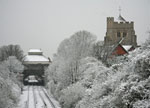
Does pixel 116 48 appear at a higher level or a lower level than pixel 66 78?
higher

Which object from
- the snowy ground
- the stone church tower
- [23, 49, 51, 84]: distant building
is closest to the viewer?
the snowy ground

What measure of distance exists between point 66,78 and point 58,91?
10.8ft

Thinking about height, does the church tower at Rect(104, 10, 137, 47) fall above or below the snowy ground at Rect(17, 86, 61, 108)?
above

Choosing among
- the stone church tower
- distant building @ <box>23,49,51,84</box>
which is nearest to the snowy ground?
the stone church tower

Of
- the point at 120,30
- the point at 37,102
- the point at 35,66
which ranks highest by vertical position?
the point at 120,30

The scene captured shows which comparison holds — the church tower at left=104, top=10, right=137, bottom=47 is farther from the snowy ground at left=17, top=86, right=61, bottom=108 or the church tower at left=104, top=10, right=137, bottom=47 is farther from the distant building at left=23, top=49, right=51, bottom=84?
the distant building at left=23, top=49, right=51, bottom=84

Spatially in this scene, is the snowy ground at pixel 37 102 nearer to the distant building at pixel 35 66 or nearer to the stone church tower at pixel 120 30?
the stone church tower at pixel 120 30

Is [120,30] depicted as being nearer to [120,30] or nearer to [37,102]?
[120,30]

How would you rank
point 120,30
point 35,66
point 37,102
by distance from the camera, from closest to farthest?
1. point 37,102
2. point 120,30
3. point 35,66

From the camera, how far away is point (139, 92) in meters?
14.0

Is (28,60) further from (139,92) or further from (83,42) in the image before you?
(139,92)

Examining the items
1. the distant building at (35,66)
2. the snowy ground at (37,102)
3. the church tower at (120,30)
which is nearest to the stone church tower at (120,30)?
the church tower at (120,30)

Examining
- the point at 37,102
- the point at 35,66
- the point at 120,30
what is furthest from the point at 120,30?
the point at 35,66

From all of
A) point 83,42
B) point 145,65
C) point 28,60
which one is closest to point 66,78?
point 83,42
